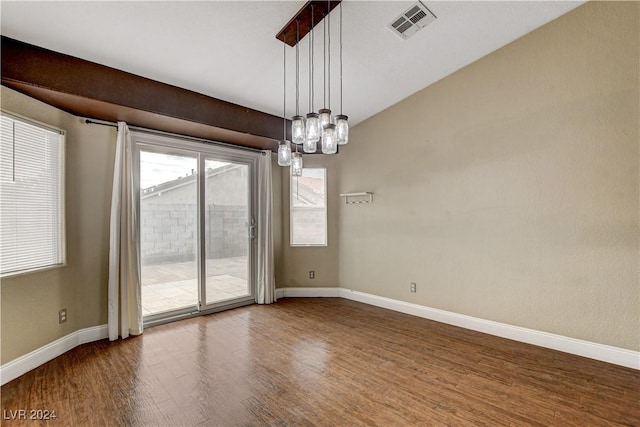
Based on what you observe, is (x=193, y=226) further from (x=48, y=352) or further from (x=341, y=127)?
(x=341, y=127)

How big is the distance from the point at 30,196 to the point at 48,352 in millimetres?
1469

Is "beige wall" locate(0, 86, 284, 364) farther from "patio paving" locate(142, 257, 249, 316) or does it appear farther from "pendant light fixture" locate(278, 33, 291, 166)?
"pendant light fixture" locate(278, 33, 291, 166)

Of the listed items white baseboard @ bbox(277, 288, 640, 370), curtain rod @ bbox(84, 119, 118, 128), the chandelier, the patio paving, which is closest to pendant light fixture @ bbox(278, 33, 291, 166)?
the chandelier

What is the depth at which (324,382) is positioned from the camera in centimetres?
231

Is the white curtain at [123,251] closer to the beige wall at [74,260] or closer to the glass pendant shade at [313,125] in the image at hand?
the beige wall at [74,260]

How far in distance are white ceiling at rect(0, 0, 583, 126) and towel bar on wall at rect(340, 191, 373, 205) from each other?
148 cm

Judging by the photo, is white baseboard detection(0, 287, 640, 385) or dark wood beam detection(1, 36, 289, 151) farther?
white baseboard detection(0, 287, 640, 385)

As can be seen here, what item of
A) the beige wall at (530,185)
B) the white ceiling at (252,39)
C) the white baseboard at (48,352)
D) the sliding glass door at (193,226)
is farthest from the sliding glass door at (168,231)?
the beige wall at (530,185)

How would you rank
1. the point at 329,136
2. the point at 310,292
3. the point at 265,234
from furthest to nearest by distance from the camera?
the point at 310,292 → the point at 265,234 → the point at 329,136

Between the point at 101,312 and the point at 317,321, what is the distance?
8.12 ft

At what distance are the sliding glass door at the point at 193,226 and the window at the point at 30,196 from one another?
77cm

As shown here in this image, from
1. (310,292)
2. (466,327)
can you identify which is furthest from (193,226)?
(466,327)

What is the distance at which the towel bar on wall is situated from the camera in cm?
445

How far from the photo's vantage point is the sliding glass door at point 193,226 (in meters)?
3.61
